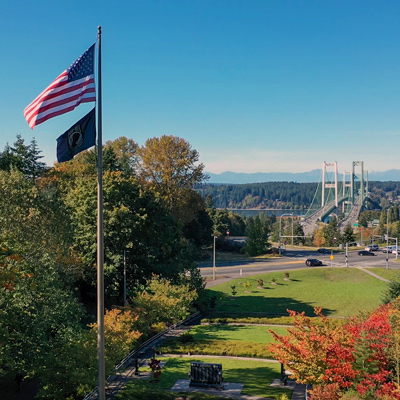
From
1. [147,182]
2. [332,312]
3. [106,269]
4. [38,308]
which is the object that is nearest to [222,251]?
[147,182]

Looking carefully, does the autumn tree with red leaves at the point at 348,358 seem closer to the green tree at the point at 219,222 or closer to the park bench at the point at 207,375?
the park bench at the point at 207,375

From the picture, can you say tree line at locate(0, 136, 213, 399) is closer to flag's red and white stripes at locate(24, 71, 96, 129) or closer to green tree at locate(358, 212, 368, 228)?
flag's red and white stripes at locate(24, 71, 96, 129)

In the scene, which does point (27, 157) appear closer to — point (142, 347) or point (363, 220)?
point (142, 347)

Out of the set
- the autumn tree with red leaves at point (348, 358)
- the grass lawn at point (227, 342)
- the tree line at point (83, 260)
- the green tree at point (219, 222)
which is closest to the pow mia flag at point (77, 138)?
the tree line at point (83, 260)

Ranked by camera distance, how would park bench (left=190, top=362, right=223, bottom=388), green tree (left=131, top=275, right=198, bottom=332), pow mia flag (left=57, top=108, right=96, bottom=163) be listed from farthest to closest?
green tree (left=131, top=275, right=198, bottom=332) < park bench (left=190, top=362, right=223, bottom=388) < pow mia flag (left=57, top=108, right=96, bottom=163)

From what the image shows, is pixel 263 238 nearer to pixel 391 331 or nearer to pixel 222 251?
pixel 222 251

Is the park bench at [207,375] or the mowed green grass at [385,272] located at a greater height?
the park bench at [207,375]

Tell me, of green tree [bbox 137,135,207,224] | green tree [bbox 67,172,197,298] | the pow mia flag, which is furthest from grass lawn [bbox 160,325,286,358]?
green tree [bbox 137,135,207,224]
